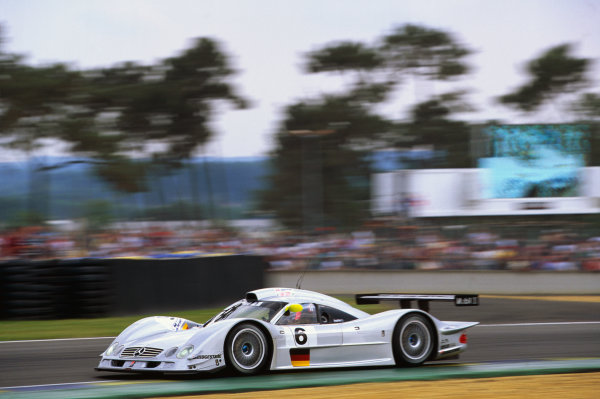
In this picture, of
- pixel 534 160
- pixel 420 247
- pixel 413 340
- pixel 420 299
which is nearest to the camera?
pixel 413 340

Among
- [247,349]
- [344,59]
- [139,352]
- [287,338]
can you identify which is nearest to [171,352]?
[139,352]

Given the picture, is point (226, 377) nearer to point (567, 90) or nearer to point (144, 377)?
point (144, 377)

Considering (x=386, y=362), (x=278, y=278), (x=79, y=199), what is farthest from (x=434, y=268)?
(x=386, y=362)

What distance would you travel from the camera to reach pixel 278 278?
23.5m

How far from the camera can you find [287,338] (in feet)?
24.2

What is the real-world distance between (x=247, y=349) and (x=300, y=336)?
56 centimetres

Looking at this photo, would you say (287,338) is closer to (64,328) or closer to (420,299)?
(420,299)

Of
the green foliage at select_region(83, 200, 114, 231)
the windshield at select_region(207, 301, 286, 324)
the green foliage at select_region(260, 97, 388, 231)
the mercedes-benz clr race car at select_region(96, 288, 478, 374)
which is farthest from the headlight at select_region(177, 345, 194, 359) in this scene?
the green foliage at select_region(260, 97, 388, 231)

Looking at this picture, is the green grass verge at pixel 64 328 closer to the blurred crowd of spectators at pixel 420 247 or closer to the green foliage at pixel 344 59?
the blurred crowd of spectators at pixel 420 247

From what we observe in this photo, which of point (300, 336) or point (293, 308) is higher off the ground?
point (293, 308)

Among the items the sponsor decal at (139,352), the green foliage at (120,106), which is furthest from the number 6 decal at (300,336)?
the green foliage at (120,106)

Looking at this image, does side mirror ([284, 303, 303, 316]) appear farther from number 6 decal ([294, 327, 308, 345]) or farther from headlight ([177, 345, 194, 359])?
headlight ([177, 345, 194, 359])

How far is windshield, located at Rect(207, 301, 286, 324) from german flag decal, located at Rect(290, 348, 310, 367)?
0.40m

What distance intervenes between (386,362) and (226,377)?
1750 mm
